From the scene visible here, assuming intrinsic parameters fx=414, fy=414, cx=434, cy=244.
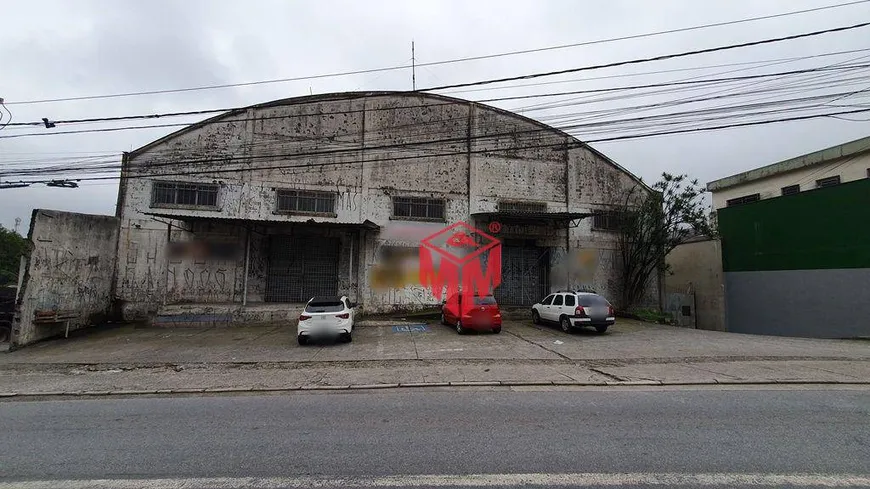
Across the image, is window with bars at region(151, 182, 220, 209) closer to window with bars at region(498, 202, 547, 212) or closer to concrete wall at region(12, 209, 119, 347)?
concrete wall at region(12, 209, 119, 347)

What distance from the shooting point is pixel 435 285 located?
18.8 m

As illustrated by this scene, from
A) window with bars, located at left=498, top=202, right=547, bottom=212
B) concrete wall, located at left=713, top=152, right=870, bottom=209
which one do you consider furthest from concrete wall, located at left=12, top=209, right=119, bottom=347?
concrete wall, located at left=713, top=152, right=870, bottom=209

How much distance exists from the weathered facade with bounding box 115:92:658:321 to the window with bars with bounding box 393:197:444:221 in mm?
65

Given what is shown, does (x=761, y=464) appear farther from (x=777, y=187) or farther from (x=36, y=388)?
(x=777, y=187)

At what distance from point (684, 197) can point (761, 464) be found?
58.1 ft

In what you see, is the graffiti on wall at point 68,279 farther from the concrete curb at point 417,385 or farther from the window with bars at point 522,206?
the window with bars at point 522,206

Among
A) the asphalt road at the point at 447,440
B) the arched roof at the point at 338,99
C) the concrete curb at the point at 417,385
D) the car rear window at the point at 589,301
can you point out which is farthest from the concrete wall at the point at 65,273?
the car rear window at the point at 589,301

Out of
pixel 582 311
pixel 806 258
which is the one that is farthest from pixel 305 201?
pixel 806 258

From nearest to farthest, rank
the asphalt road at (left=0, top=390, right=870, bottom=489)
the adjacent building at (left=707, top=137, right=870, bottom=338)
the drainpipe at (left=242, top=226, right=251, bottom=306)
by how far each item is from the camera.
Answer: the asphalt road at (left=0, top=390, right=870, bottom=489) < the adjacent building at (left=707, top=137, right=870, bottom=338) < the drainpipe at (left=242, top=226, right=251, bottom=306)

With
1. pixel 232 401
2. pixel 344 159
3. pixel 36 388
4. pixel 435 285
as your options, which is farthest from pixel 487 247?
pixel 36 388

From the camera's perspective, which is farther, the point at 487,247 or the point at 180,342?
the point at 487,247

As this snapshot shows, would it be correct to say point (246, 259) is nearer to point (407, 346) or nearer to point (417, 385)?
point (407, 346)

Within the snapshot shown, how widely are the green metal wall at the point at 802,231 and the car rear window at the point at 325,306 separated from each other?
60.7 feet

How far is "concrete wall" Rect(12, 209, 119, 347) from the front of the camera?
12.8 m
